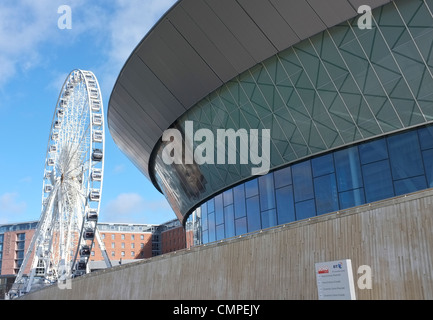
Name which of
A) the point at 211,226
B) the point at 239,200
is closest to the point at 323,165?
the point at 239,200

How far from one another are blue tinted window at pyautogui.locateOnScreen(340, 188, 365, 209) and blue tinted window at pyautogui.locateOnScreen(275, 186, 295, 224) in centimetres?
280

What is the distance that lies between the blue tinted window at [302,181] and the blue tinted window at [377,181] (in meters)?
2.78

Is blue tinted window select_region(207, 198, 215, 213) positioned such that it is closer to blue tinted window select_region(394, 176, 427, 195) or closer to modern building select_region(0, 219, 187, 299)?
blue tinted window select_region(394, 176, 427, 195)

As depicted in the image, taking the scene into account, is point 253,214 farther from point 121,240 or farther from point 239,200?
point 121,240

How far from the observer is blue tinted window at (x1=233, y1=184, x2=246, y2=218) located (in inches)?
1071

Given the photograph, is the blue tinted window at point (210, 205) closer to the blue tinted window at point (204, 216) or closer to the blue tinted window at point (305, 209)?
the blue tinted window at point (204, 216)

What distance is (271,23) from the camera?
21.5 metres

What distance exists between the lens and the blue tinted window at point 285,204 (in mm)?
24153

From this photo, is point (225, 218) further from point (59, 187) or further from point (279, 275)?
point (59, 187)

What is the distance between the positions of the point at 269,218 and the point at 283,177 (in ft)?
7.42

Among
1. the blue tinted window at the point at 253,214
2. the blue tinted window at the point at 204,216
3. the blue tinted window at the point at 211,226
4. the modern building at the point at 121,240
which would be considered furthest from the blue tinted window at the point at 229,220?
the modern building at the point at 121,240

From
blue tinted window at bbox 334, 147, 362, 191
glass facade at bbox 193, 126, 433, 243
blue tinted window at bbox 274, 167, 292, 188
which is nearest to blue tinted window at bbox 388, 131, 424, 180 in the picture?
glass facade at bbox 193, 126, 433, 243

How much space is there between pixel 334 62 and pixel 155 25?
8523 millimetres
